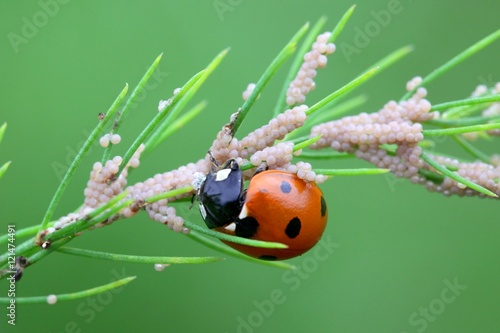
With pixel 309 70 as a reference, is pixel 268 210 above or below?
below

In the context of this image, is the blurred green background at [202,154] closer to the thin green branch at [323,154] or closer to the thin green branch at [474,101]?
the thin green branch at [323,154]

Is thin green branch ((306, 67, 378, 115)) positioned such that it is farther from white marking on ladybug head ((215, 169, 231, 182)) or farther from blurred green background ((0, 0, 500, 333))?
blurred green background ((0, 0, 500, 333))

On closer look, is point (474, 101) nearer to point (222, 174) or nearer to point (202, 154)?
point (222, 174)

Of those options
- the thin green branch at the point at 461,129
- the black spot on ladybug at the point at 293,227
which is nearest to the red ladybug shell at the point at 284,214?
the black spot on ladybug at the point at 293,227

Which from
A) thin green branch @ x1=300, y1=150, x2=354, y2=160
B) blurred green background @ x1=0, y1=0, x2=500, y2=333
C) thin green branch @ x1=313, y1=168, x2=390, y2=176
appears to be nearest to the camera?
thin green branch @ x1=313, y1=168, x2=390, y2=176

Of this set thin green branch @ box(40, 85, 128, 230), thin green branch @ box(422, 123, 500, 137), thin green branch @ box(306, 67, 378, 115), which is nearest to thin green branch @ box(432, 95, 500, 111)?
thin green branch @ box(422, 123, 500, 137)

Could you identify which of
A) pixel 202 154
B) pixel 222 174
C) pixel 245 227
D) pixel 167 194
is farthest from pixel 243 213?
pixel 202 154

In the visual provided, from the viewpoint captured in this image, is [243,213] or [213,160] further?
[243,213]
